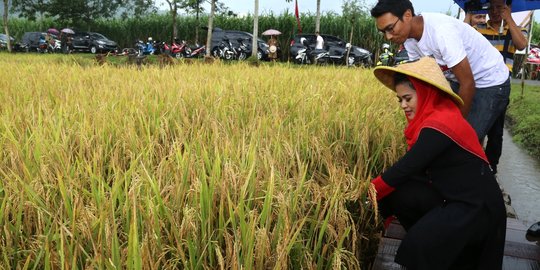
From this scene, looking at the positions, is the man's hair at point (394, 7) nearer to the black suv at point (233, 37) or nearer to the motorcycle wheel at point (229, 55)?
the motorcycle wheel at point (229, 55)

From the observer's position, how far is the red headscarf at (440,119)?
148 centimetres

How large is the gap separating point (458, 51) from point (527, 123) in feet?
12.5

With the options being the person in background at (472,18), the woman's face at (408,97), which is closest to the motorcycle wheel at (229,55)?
the person in background at (472,18)

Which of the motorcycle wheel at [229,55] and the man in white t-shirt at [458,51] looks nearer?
the man in white t-shirt at [458,51]

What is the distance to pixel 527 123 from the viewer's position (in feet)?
17.2

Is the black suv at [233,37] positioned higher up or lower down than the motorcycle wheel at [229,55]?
higher up

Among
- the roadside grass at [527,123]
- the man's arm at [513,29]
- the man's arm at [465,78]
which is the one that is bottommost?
the roadside grass at [527,123]

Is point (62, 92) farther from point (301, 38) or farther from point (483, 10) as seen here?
point (301, 38)

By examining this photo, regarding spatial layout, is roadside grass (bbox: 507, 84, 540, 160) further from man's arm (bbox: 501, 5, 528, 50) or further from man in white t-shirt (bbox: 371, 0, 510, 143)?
man in white t-shirt (bbox: 371, 0, 510, 143)

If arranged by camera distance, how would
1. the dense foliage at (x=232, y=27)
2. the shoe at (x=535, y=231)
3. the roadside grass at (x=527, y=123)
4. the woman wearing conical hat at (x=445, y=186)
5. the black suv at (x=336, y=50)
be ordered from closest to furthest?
the woman wearing conical hat at (x=445, y=186) → the shoe at (x=535, y=231) → the roadside grass at (x=527, y=123) → the black suv at (x=336, y=50) → the dense foliage at (x=232, y=27)

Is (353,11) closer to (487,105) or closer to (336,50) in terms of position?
(336,50)

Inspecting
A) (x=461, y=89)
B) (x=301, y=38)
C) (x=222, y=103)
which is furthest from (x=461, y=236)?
(x=301, y=38)

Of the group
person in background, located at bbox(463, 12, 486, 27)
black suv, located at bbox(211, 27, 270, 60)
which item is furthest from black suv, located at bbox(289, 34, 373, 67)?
person in background, located at bbox(463, 12, 486, 27)

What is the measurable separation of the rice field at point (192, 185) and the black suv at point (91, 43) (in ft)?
66.2
